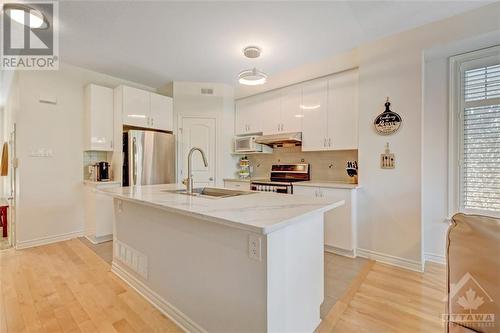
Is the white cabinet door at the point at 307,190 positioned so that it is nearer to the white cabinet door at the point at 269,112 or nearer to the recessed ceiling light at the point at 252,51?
the white cabinet door at the point at 269,112

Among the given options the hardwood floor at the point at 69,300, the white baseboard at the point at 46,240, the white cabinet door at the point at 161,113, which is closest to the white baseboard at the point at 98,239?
the white baseboard at the point at 46,240

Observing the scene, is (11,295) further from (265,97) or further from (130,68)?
(265,97)

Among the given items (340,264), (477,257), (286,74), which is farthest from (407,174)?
(286,74)

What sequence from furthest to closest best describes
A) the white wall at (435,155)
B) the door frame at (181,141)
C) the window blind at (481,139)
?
the door frame at (181,141) → the white wall at (435,155) → the window blind at (481,139)

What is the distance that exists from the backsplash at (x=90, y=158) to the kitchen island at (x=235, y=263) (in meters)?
2.27

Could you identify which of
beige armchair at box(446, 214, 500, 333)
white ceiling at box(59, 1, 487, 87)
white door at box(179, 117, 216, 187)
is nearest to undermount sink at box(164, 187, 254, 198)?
beige armchair at box(446, 214, 500, 333)

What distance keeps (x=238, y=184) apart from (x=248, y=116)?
4.06 feet

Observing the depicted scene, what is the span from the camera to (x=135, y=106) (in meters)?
3.68

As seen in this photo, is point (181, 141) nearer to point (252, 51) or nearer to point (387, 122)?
point (252, 51)

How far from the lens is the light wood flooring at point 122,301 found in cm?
162

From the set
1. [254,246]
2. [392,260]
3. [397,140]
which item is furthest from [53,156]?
[392,260]

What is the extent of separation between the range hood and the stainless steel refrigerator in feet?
4.99

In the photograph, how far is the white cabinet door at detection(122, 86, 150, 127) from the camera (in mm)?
3557

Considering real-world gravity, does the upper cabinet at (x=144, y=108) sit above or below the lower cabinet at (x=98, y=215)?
above
